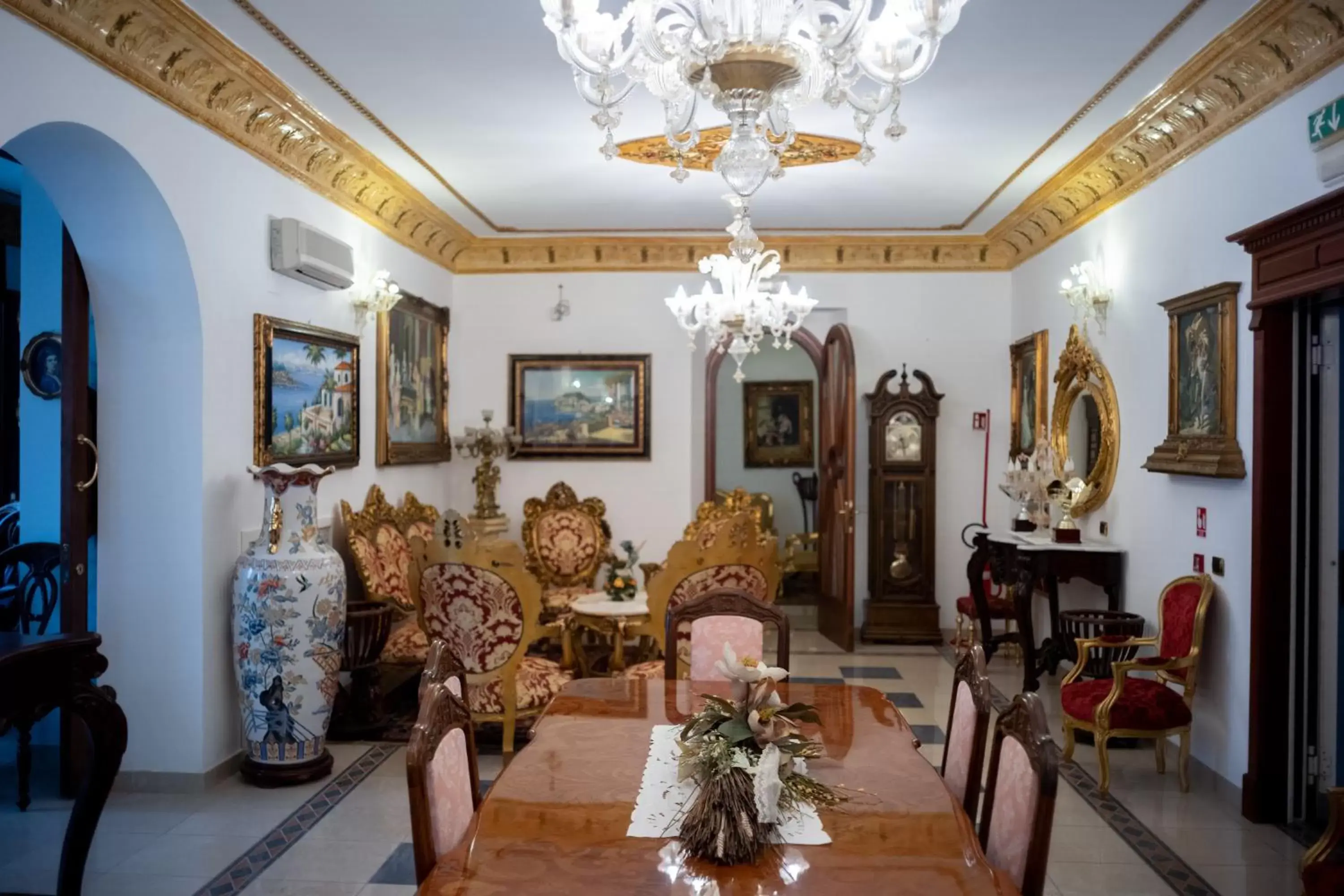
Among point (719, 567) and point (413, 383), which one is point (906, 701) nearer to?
point (719, 567)

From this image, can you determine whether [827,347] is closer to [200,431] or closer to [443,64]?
[443,64]

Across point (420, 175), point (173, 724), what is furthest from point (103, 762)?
point (420, 175)

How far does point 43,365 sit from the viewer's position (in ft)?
16.0

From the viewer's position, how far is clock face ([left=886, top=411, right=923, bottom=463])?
818cm

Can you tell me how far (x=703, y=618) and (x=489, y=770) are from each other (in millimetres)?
1687

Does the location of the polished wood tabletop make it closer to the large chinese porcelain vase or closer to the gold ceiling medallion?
the large chinese porcelain vase

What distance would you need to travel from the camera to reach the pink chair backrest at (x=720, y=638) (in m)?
3.94

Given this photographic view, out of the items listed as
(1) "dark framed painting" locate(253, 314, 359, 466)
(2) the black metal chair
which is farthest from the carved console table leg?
(1) "dark framed painting" locate(253, 314, 359, 466)

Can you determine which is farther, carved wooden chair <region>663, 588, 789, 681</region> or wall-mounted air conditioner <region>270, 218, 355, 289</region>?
wall-mounted air conditioner <region>270, 218, 355, 289</region>

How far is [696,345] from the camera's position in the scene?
28.2ft

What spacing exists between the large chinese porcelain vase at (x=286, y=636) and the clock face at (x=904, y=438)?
482 centimetres

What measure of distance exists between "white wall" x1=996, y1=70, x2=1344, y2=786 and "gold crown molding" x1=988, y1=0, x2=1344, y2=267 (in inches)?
3.2

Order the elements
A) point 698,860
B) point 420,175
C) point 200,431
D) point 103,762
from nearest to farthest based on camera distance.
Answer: point 698,860 → point 103,762 → point 200,431 → point 420,175

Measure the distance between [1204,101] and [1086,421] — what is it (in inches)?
93.9
